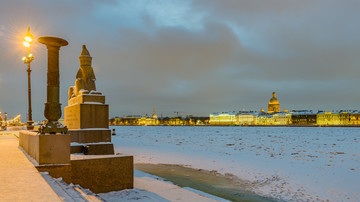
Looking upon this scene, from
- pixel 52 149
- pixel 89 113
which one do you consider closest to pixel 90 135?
pixel 89 113

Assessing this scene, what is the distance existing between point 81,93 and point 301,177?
11.5m

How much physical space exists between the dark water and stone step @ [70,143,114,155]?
2965mm

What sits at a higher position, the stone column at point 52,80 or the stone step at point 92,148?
the stone column at point 52,80

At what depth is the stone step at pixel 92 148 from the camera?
11732mm

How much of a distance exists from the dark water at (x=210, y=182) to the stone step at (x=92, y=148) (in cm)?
297

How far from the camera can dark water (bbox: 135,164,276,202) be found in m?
10.2

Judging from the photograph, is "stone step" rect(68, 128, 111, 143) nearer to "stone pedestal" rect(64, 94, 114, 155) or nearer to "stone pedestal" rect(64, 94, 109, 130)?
"stone pedestal" rect(64, 94, 114, 155)

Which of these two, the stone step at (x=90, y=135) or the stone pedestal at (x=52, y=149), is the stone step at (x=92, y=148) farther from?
the stone pedestal at (x=52, y=149)

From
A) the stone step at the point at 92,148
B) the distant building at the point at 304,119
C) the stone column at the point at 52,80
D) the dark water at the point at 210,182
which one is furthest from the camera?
the distant building at the point at 304,119

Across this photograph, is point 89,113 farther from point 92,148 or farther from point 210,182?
point 210,182

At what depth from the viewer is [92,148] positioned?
12.1 meters

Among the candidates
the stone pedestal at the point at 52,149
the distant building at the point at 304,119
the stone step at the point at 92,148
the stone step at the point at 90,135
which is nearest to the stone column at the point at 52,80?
the stone pedestal at the point at 52,149

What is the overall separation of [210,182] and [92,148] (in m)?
5.45

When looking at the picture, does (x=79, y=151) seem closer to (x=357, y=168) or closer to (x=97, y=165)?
(x=97, y=165)
